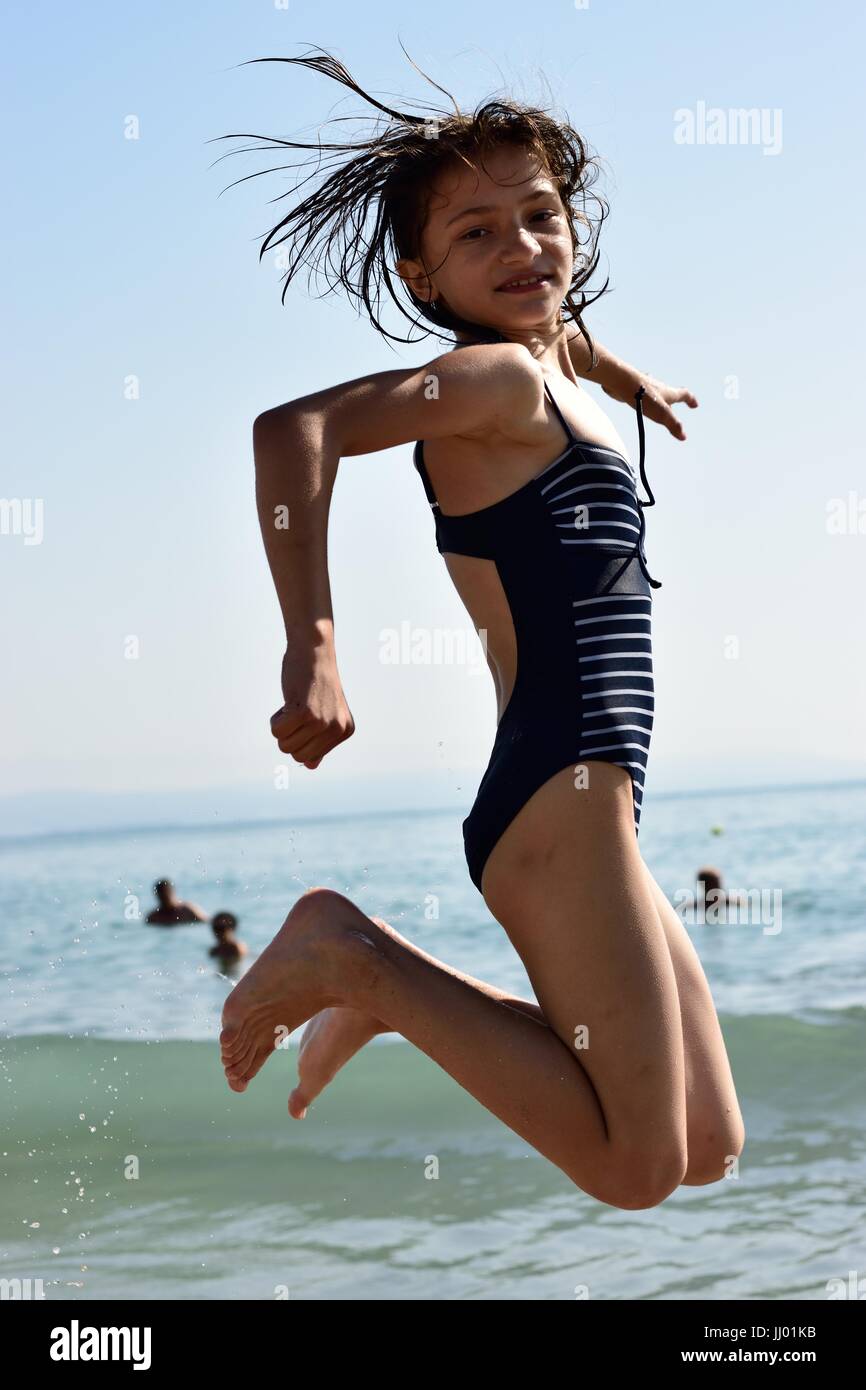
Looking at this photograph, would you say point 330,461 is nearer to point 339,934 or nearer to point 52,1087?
point 339,934

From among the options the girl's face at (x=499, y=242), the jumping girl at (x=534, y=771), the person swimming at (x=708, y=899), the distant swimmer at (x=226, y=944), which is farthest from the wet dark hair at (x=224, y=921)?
Result: the girl's face at (x=499, y=242)

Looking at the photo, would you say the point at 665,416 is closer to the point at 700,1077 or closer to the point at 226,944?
the point at 700,1077

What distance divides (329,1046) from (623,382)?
1.88 metres

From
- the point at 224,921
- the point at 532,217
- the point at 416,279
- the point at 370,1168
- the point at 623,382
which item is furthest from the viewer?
the point at 224,921

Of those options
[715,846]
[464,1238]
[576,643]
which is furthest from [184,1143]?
[715,846]

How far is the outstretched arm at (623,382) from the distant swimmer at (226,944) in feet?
35.2

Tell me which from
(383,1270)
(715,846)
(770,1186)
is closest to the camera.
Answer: (383,1270)

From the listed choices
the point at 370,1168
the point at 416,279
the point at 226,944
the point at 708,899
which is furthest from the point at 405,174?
the point at 708,899

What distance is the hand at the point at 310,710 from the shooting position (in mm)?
2395

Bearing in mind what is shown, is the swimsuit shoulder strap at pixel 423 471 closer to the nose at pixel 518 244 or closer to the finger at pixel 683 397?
the nose at pixel 518 244

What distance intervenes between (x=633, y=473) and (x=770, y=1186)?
4.08 metres

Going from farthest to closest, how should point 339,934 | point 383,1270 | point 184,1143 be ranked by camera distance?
point 184,1143 < point 383,1270 < point 339,934

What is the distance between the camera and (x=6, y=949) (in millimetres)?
16453

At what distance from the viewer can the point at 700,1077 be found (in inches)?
122
